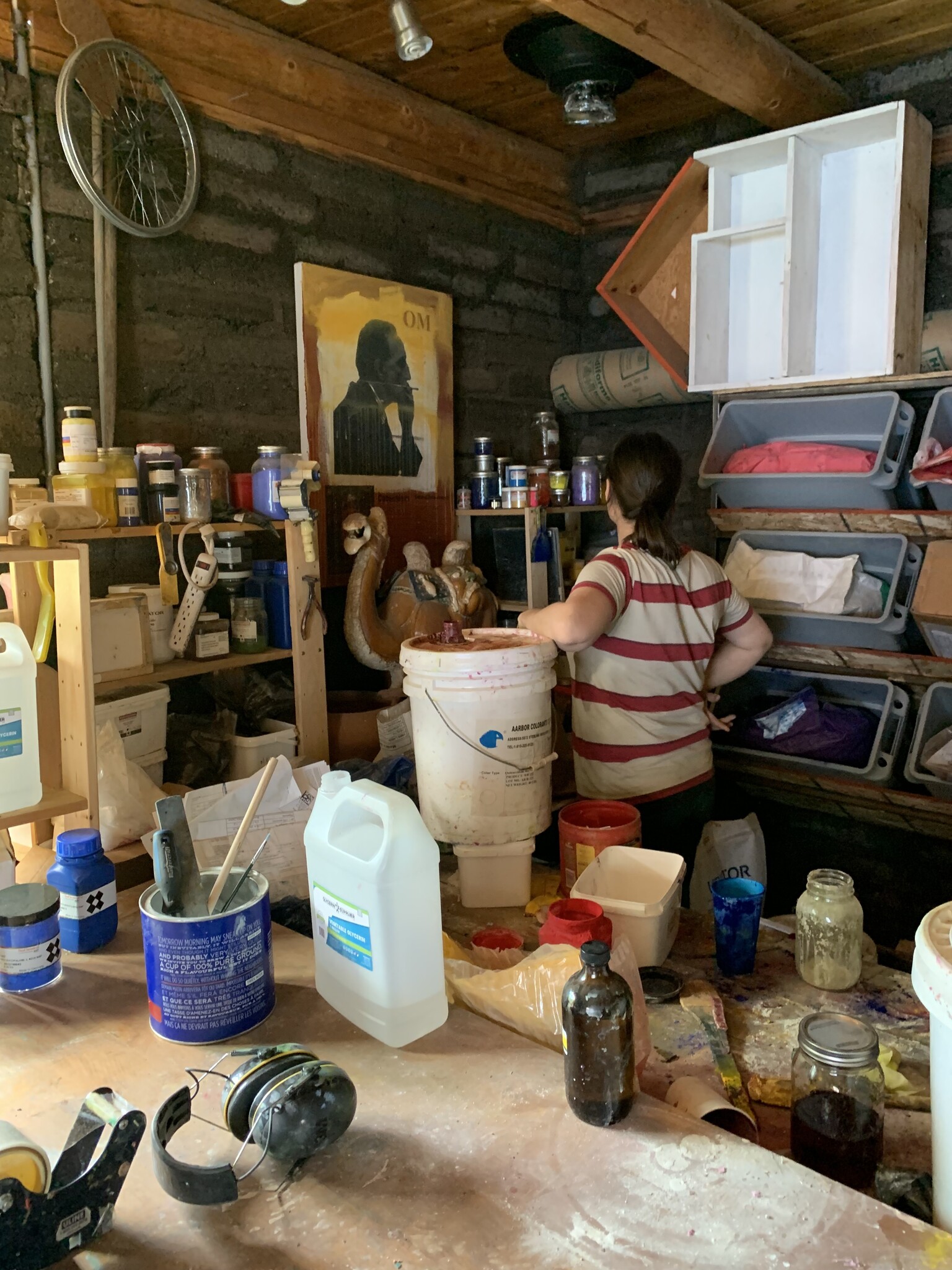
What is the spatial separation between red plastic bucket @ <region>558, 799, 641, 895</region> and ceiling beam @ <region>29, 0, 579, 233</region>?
2108 millimetres

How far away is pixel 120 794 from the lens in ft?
6.34

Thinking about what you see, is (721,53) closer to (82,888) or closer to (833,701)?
(833,701)

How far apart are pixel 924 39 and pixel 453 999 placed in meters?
3.18

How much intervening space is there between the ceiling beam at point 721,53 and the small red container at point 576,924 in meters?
1.96

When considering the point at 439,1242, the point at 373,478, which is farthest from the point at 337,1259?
the point at 373,478

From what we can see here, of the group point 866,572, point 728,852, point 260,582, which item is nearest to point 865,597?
point 866,572

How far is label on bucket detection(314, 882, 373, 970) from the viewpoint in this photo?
3.88 feet

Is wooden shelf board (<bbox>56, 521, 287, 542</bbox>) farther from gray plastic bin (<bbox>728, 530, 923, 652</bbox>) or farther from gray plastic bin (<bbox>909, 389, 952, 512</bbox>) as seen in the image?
gray plastic bin (<bbox>909, 389, 952, 512</bbox>)

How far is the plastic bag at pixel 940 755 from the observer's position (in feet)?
8.96

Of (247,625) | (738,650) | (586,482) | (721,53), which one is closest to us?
(247,625)

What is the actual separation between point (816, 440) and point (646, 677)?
1240mm

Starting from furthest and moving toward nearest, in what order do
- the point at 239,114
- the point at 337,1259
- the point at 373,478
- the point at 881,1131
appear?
the point at 373,478, the point at 239,114, the point at 881,1131, the point at 337,1259

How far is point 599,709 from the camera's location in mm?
2293

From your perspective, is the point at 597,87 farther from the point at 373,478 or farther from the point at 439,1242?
the point at 439,1242
